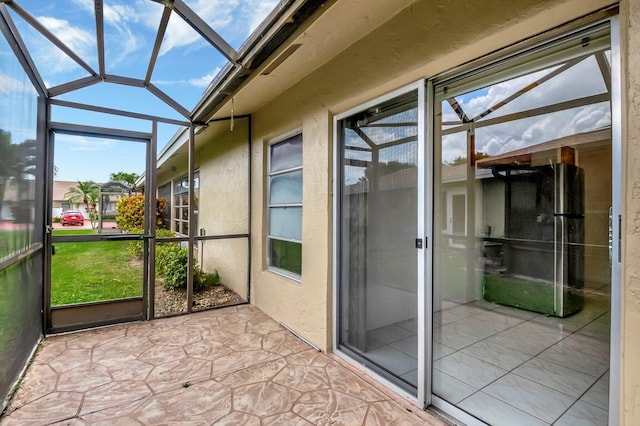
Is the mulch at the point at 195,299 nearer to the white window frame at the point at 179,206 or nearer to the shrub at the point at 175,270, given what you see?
the shrub at the point at 175,270

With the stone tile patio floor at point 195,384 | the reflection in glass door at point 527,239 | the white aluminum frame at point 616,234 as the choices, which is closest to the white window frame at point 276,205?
the stone tile patio floor at point 195,384

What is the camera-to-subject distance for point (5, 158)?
2.24 m

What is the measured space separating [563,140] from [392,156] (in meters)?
1.12

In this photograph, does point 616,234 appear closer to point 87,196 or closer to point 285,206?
point 285,206

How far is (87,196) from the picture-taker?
397 cm

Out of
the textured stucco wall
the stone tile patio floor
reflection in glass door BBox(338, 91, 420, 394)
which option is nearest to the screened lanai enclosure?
the stone tile patio floor

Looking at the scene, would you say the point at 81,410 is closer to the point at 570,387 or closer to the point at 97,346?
the point at 97,346

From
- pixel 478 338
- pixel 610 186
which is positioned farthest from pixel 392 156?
pixel 478 338

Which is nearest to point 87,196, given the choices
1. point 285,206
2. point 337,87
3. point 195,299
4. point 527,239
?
point 195,299

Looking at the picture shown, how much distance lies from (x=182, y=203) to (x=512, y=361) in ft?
23.5

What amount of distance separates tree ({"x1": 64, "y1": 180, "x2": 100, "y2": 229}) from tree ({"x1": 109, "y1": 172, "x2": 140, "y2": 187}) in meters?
0.23

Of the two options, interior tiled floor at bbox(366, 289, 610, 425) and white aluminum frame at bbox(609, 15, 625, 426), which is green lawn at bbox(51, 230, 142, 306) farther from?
white aluminum frame at bbox(609, 15, 625, 426)

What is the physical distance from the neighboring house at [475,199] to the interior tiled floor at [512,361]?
0.01 m

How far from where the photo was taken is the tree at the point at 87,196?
151 inches
